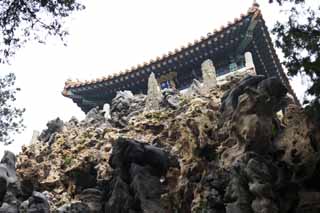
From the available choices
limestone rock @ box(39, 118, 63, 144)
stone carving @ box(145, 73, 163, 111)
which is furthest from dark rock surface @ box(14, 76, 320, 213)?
limestone rock @ box(39, 118, 63, 144)

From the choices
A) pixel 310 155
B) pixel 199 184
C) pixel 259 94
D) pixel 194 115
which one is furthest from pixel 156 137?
pixel 310 155

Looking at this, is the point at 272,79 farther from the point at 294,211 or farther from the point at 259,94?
the point at 294,211

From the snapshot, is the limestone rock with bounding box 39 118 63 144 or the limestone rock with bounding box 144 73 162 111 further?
the limestone rock with bounding box 39 118 63 144

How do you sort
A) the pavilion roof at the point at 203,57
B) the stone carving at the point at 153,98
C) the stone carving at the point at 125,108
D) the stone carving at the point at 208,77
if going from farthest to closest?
1. the pavilion roof at the point at 203,57
2. the stone carving at the point at 125,108
3. the stone carving at the point at 153,98
4. the stone carving at the point at 208,77

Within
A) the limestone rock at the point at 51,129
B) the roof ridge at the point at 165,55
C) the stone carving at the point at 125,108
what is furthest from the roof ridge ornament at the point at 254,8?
the limestone rock at the point at 51,129

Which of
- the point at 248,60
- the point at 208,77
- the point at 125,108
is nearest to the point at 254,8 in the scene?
the point at 248,60

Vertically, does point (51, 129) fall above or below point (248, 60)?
below

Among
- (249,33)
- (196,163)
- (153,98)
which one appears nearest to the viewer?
(196,163)

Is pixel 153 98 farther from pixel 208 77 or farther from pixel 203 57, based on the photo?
pixel 203 57

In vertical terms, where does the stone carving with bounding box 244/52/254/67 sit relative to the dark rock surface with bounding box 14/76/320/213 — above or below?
above

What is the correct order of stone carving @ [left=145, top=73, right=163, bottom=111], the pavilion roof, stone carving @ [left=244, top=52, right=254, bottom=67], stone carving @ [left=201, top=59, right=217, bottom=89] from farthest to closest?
the pavilion roof, stone carving @ [left=244, top=52, right=254, bottom=67], stone carving @ [left=145, top=73, right=163, bottom=111], stone carving @ [left=201, top=59, right=217, bottom=89]

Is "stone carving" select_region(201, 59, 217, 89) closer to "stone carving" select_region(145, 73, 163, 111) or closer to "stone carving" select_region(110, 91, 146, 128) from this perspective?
"stone carving" select_region(145, 73, 163, 111)

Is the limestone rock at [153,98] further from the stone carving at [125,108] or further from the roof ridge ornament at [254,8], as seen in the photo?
the roof ridge ornament at [254,8]

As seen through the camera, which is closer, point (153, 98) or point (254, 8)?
point (153, 98)
